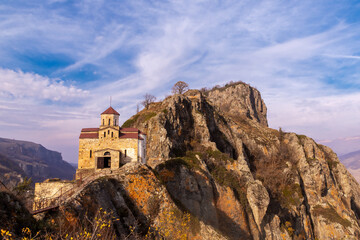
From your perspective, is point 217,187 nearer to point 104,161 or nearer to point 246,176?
point 246,176

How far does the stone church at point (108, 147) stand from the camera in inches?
1646

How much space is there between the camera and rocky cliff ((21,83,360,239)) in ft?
55.9

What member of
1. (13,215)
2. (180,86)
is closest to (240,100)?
(180,86)

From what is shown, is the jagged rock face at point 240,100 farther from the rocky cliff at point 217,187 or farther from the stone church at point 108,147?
the stone church at point 108,147

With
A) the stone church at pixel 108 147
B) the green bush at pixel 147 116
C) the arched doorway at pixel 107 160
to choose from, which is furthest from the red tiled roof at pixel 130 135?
the green bush at pixel 147 116

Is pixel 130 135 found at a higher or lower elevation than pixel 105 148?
higher

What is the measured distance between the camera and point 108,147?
42.9m

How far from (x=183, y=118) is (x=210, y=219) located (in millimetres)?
28046

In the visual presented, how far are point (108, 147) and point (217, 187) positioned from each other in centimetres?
1877

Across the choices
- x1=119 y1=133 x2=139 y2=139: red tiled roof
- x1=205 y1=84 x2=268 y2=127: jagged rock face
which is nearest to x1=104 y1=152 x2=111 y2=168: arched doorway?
x1=119 y1=133 x2=139 y2=139: red tiled roof

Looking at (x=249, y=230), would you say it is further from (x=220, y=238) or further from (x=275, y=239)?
(x=220, y=238)

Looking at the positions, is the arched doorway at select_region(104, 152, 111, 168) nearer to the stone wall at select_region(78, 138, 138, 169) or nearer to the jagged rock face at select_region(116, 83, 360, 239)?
the stone wall at select_region(78, 138, 138, 169)

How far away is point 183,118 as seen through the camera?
5569cm

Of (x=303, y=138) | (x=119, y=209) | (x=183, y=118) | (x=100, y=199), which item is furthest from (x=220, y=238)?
(x=303, y=138)
